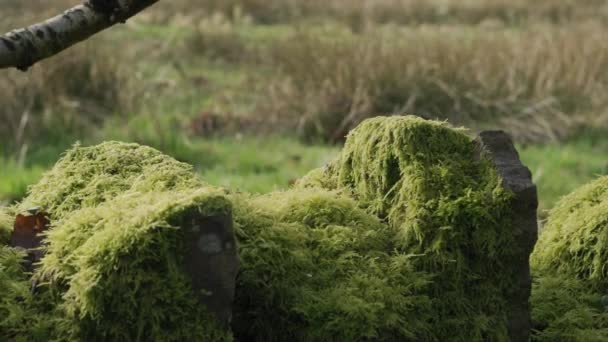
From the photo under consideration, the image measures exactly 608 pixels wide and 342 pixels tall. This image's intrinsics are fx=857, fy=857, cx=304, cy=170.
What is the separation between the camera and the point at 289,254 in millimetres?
2232

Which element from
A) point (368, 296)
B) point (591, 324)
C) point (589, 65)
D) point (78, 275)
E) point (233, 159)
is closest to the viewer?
point (78, 275)

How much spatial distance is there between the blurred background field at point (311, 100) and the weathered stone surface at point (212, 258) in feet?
16.2

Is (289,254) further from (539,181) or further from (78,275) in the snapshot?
(539,181)

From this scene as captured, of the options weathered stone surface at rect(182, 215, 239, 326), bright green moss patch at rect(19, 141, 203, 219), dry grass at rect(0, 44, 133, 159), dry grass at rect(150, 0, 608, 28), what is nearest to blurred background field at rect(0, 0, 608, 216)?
dry grass at rect(0, 44, 133, 159)

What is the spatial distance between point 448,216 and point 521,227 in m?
0.20

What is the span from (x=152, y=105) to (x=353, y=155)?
7.11m

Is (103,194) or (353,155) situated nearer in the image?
(103,194)

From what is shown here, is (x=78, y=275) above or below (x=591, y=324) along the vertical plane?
above

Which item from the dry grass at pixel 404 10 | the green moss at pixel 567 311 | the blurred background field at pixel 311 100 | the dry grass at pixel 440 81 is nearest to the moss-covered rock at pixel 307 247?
the green moss at pixel 567 311

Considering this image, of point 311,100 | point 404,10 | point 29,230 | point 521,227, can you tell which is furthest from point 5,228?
point 404,10

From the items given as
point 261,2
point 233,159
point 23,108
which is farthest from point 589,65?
point 261,2

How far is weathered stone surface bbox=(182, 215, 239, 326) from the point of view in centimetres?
190

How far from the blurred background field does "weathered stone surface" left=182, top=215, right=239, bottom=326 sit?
4.93 metres

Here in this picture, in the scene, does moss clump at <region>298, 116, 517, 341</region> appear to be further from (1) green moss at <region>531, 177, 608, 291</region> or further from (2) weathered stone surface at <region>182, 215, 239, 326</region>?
(2) weathered stone surface at <region>182, 215, 239, 326</region>
